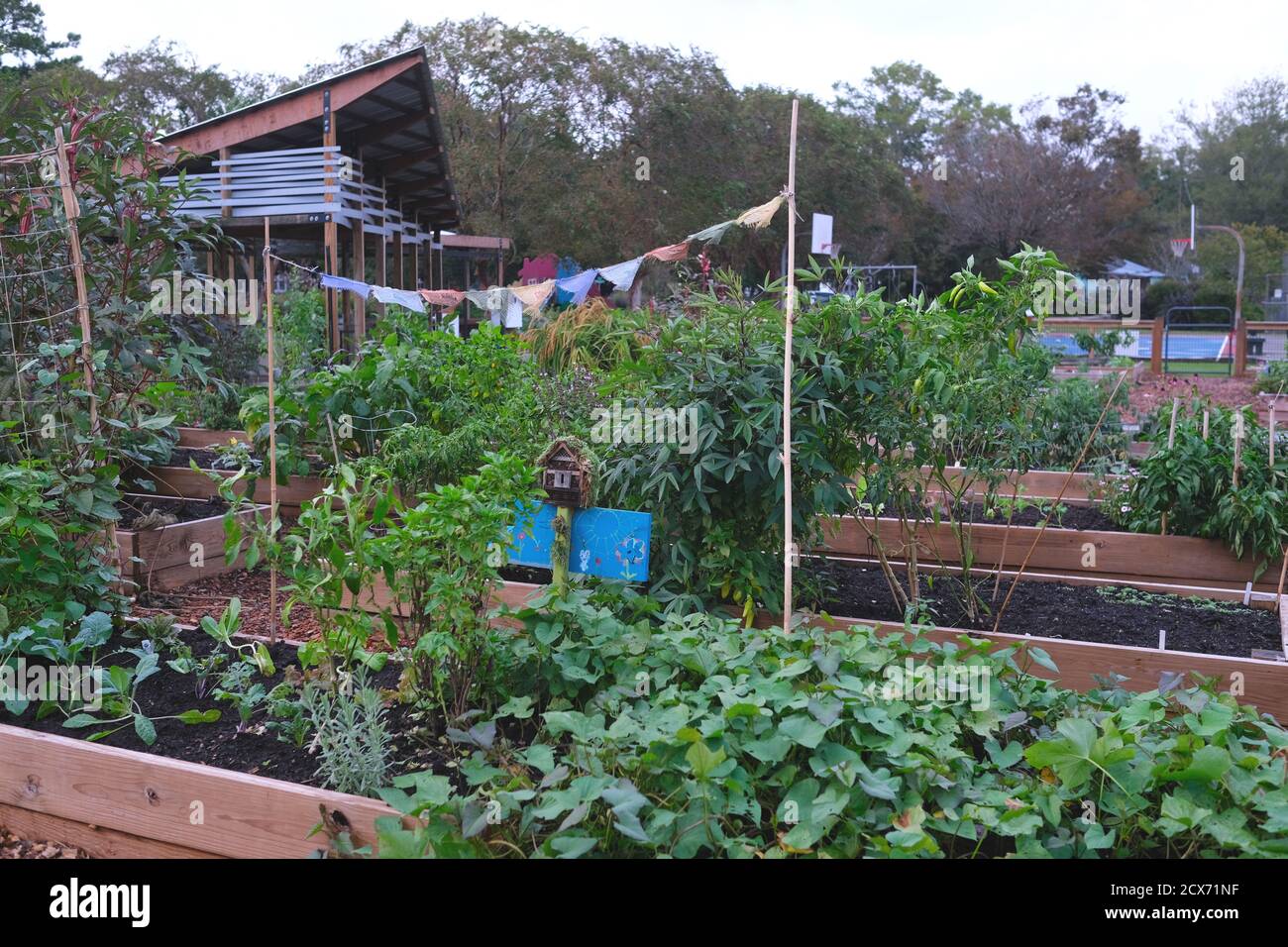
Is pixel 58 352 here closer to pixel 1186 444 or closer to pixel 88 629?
pixel 88 629

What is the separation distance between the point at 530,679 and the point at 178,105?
31110mm

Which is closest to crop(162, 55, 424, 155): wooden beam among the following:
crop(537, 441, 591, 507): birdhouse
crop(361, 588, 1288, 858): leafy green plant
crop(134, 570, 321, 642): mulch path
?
crop(134, 570, 321, 642): mulch path

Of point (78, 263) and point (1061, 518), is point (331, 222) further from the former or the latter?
point (1061, 518)

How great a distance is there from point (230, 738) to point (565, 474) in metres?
1.49

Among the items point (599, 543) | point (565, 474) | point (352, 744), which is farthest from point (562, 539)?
point (352, 744)

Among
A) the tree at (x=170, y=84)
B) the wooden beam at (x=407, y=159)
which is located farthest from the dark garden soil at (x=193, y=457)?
the tree at (x=170, y=84)

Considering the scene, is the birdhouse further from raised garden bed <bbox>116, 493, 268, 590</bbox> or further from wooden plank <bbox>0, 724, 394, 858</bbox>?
raised garden bed <bbox>116, 493, 268, 590</bbox>

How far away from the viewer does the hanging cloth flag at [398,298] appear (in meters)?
8.46

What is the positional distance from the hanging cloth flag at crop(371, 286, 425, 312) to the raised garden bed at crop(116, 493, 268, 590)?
8.95 ft

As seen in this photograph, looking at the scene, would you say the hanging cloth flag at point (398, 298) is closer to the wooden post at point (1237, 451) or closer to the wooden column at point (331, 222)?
the wooden column at point (331, 222)

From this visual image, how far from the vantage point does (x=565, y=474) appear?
3.95 m

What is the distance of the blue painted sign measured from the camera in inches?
154

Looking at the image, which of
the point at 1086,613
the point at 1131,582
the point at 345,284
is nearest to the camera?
the point at 1086,613
